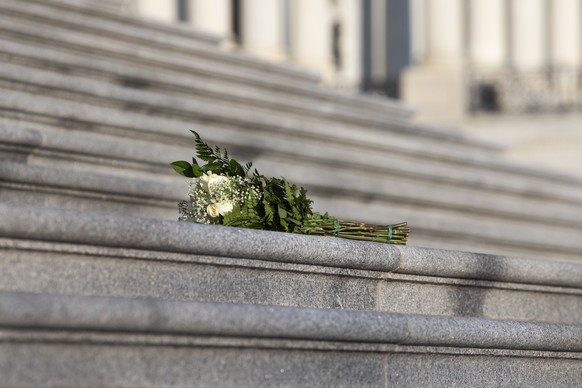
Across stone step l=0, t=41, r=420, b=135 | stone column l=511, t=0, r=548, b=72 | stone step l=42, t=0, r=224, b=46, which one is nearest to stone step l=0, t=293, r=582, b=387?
stone step l=0, t=41, r=420, b=135

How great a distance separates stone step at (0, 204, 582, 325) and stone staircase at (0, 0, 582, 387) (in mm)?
11

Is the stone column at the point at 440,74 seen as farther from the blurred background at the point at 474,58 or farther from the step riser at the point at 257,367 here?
the step riser at the point at 257,367

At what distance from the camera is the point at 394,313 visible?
719cm

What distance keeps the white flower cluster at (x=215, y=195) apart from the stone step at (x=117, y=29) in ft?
26.6

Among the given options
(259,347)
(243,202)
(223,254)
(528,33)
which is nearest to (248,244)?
(223,254)

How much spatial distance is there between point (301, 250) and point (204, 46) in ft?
35.2

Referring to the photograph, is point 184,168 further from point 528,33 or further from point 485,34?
point 528,33

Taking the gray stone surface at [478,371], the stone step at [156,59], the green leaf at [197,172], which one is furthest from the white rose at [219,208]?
the stone step at [156,59]

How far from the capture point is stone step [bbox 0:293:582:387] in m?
A: 5.52

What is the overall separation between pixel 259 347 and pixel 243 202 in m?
1.30

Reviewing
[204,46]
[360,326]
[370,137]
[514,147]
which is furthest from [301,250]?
[514,147]

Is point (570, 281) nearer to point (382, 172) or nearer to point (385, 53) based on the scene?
point (382, 172)

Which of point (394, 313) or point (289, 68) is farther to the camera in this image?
point (289, 68)

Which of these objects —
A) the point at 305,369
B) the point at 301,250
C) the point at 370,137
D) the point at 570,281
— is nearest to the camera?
the point at 305,369
